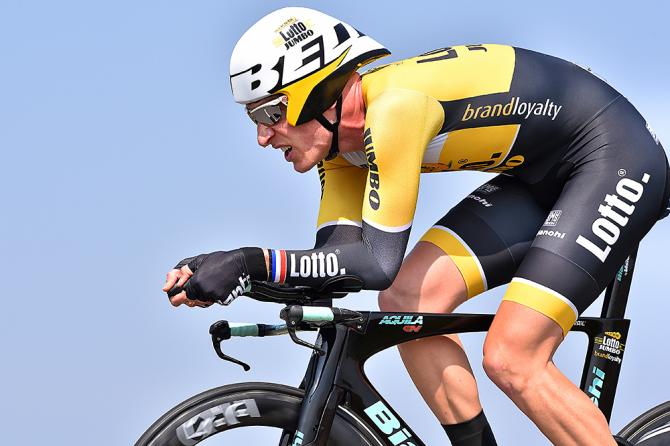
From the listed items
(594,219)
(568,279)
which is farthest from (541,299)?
(594,219)

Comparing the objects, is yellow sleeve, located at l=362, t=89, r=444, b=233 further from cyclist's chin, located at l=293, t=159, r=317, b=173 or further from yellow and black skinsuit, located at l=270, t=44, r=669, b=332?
cyclist's chin, located at l=293, t=159, r=317, b=173

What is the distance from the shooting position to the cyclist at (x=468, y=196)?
4504 millimetres

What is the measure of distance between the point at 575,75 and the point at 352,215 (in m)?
1.12

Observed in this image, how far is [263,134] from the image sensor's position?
4.86m

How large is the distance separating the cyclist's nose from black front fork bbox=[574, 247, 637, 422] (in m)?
1.56

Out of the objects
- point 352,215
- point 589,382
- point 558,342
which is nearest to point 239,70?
point 352,215

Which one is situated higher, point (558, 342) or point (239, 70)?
point (239, 70)

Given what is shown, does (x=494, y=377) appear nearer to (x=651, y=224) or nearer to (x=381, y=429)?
(x=381, y=429)

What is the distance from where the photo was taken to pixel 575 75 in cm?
513

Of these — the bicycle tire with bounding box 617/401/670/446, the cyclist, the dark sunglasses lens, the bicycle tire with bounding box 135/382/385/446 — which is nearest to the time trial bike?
the bicycle tire with bounding box 135/382/385/446

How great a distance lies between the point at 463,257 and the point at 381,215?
0.64m

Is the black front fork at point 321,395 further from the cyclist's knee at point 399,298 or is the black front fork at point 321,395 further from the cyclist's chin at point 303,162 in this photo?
the cyclist's chin at point 303,162

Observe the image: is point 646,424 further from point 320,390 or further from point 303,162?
point 303,162

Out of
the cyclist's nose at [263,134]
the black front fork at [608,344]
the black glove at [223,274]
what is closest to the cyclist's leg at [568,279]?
the black front fork at [608,344]
